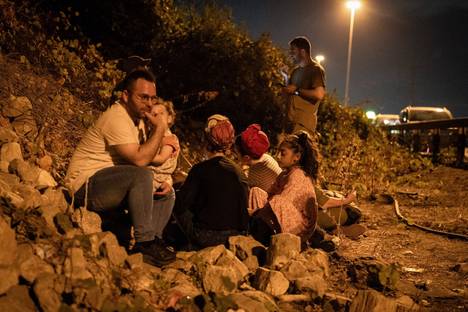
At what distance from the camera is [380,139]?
12391 mm

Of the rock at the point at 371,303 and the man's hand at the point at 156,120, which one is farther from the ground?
the man's hand at the point at 156,120

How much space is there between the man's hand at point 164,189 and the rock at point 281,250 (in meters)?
1.03

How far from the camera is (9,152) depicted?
4668 millimetres

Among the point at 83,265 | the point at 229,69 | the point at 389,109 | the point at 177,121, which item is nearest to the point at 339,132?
the point at 229,69

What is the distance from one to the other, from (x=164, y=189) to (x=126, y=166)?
497mm

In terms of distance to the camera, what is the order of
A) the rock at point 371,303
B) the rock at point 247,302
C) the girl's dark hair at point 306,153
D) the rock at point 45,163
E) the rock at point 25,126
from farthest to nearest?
the rock at point 25,126, the rock at point 45,163, the girl's dark hair at point 306,153, the rock at point 371,303, the rock at point 247,302

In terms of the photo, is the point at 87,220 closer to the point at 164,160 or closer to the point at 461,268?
the point at 164,160

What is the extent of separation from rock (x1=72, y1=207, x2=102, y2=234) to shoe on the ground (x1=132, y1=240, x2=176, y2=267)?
1.12 feet

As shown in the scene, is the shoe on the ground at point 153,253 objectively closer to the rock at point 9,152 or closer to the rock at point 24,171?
the rock at point 24,171

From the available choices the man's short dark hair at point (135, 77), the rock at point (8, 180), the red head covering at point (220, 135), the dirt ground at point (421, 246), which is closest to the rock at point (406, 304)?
the dirt ground at point (421, 246)

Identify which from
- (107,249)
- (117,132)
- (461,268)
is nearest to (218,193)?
(117,132)

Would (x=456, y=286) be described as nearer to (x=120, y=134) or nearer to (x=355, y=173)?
(x=120, y=134)

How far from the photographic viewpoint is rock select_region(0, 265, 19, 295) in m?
2.83

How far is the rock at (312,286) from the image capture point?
3746 mm
